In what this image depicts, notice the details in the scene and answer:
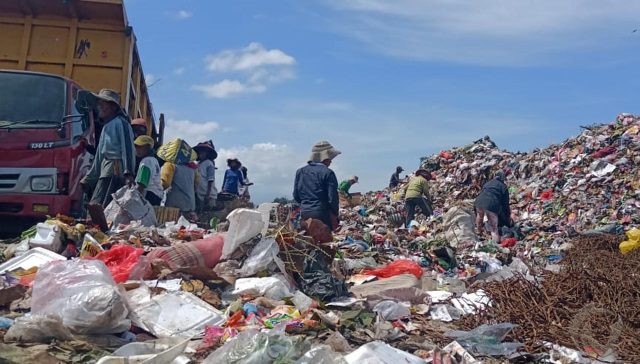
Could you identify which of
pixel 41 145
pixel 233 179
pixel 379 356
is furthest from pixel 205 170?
pixel 379 356

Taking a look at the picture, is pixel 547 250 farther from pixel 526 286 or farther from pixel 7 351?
pixel 7 351

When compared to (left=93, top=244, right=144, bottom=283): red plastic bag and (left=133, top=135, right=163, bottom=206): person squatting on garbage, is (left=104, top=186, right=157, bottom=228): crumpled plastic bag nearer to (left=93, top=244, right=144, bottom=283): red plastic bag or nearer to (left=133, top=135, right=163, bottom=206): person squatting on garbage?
(left=133, top=135, right=163, bottom=206): person squatting on garbage

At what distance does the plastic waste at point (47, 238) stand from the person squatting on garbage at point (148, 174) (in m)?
1.41

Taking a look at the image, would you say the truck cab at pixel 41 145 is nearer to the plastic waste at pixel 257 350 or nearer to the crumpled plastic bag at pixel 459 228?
the plastic waste at pixel 257 350

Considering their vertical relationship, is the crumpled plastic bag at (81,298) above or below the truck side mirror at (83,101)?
below

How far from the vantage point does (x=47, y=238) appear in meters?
5.52

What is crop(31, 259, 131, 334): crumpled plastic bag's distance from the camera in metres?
3.48

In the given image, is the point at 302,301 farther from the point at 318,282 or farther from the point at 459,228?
the point at 459,228

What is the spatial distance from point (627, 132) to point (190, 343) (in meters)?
14.7

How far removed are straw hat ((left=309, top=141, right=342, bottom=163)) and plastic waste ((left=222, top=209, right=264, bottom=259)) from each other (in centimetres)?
197

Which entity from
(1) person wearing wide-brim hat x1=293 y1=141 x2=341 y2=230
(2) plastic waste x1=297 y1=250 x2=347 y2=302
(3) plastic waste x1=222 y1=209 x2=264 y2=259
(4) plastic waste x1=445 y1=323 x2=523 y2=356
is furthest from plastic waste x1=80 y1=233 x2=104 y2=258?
(4) plastic waste x1=445 y1=323 x2=523 y2=356

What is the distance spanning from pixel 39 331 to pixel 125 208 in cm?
343

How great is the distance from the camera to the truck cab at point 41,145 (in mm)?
6258

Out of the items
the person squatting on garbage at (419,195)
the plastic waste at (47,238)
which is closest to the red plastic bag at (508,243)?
the person squatting on garbage at (419,195)
